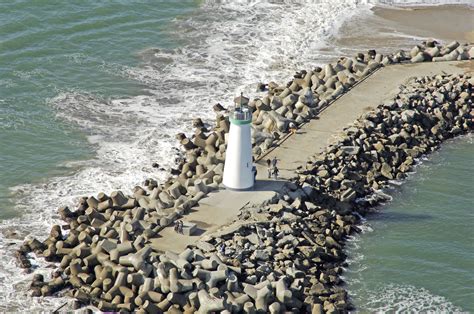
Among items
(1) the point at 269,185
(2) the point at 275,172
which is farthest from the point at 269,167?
(1) the point at 269,185

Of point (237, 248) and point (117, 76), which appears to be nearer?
point (237, 248)

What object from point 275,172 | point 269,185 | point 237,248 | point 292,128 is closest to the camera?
point 237,248

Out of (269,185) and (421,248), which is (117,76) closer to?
(269,185)

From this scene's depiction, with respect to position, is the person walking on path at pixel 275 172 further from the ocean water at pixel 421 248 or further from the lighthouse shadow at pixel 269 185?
the ocean water at pixel 421 248

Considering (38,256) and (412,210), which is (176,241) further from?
(412,210)

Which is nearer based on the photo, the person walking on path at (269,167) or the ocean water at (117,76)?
the person walking on path at (269,167)

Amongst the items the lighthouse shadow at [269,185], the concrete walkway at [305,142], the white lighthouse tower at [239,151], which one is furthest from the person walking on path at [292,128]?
the white lighthouse tower at [239,151]

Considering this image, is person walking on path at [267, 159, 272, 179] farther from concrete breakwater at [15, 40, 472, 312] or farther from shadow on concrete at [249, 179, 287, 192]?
concrete breakwater at [15, 40, 472, 312]

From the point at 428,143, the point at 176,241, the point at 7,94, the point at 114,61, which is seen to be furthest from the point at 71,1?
the point at 176,241
